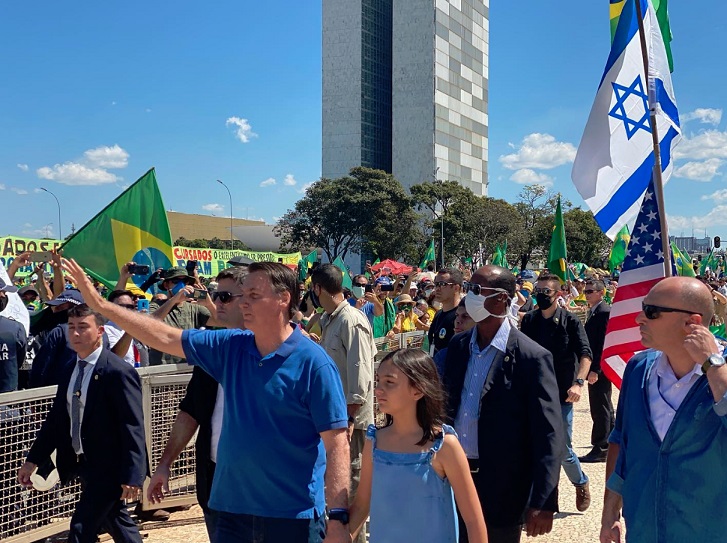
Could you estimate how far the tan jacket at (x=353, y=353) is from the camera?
5.34 m

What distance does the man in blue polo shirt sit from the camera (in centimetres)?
312

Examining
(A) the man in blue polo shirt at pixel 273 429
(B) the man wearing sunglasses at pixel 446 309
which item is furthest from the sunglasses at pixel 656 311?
(B) the man wearing sunglasses at pixel 446 309

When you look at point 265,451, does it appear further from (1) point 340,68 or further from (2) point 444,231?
(1) point 340,68

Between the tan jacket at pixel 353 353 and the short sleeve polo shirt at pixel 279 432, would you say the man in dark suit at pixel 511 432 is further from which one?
the tan jacket at pixel 353 353

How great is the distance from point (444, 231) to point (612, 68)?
64028mm

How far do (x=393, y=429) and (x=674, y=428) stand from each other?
113 cm

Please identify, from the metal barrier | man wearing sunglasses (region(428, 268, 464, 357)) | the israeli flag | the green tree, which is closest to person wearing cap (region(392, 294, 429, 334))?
man wearing sunglasses (region(428, 268, 464, 357))

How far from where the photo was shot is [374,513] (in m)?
2.98

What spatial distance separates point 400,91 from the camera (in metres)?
104

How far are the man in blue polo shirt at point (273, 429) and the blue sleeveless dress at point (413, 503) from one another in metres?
0.17

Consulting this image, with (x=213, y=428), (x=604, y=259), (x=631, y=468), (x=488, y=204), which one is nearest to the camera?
(x=631, y=468)

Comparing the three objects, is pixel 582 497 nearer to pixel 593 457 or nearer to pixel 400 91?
pixel 593 457

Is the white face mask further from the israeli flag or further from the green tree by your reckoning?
the green tree

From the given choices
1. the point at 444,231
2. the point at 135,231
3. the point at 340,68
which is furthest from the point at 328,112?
the point at 135,231
